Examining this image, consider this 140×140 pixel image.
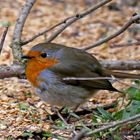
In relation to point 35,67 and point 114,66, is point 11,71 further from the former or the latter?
point 114,66

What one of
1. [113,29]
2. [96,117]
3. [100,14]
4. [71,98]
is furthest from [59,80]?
[100,14]

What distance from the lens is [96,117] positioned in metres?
3.82

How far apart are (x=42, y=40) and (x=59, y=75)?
6.11 feet

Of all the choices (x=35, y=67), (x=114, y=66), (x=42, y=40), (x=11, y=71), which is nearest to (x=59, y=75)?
(x=35, y=67)

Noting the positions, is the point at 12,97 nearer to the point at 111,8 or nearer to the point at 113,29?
the point at 113,29

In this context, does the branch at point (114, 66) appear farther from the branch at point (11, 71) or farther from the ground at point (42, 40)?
the ground at point (42, 40)

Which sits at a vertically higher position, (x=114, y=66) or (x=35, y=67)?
(x=114, y=66)

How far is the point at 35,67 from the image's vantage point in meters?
4.08

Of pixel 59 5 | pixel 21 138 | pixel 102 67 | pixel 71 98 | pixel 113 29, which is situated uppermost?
pixel 59 5

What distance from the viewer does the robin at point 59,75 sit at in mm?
4039

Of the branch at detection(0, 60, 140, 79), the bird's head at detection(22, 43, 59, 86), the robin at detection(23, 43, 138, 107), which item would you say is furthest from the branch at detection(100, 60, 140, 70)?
the bird's head at detection(22, 43, 59, 86)

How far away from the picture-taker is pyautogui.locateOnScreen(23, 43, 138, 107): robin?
13.3ft

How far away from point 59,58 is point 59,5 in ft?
8.88

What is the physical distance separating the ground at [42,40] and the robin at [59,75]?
0.18 meters
